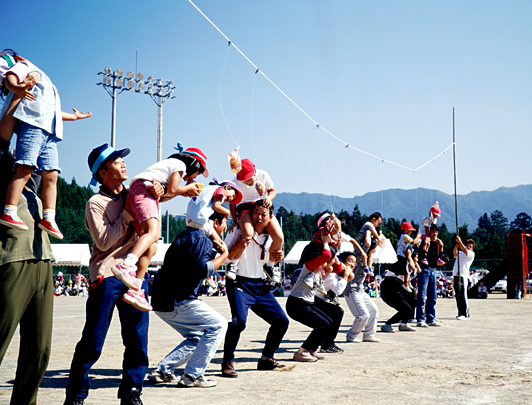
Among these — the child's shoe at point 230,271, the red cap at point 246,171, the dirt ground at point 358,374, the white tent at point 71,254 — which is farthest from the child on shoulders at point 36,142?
the white tent at point 71,254

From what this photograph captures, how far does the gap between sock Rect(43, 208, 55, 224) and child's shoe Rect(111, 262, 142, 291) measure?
67cm

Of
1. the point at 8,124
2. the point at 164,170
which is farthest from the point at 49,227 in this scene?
the point at 164,170

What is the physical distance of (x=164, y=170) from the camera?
183 inches

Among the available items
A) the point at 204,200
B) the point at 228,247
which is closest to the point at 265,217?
Answer: the point at 228,247

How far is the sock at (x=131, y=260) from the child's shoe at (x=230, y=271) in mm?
2352

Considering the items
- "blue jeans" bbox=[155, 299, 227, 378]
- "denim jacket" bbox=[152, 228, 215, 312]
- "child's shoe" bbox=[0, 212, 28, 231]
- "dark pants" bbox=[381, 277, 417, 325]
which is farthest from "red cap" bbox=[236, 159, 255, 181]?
"dark pants" bbox=[381, 277, 417, 325]

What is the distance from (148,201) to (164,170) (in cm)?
53

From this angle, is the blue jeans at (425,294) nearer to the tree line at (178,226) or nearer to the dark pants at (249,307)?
the tree line at (178,226)

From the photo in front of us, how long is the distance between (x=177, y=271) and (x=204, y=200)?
79 cm

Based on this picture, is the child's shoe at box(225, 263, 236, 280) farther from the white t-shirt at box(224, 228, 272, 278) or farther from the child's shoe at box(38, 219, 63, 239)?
the child's shoe at box(38, 219, 63, 239)

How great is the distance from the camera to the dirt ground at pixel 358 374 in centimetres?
495

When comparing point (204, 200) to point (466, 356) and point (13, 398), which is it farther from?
point (466, 356)

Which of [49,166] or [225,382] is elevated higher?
[49,166]

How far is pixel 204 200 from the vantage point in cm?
561
